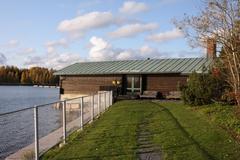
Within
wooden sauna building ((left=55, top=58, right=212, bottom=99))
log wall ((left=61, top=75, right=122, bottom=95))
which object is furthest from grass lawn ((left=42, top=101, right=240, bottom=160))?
log wall ((left=61, top=75, right=122, bottom=95))

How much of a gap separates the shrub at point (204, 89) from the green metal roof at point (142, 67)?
11.1 meters

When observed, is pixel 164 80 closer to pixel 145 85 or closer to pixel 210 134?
pixel 145 85

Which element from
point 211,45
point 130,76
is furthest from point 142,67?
point 211,45

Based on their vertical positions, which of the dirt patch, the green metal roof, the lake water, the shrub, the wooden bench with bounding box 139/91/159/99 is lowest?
the lake water

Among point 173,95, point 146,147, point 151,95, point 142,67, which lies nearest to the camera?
point 146,147

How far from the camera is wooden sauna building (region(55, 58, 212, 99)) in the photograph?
37.0 meters

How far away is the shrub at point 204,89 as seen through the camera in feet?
73.7

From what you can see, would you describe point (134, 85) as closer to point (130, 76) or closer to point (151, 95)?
point (130, 76)

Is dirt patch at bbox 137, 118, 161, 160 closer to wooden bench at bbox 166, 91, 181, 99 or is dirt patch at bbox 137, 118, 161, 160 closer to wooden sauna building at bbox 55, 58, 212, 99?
wooden bench at bbox 166, 91, 181, 99

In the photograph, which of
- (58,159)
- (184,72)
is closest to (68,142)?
(58,159)

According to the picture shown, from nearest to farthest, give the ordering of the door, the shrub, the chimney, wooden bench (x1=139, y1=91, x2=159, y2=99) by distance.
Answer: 1. the chimney
2. the shrub
3. wooden bench (x1=139, y1=91, x2=159, y2=99)
4. the door

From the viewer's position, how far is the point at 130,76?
129ft

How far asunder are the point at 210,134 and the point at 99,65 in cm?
3319

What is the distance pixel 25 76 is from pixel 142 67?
13918cm
